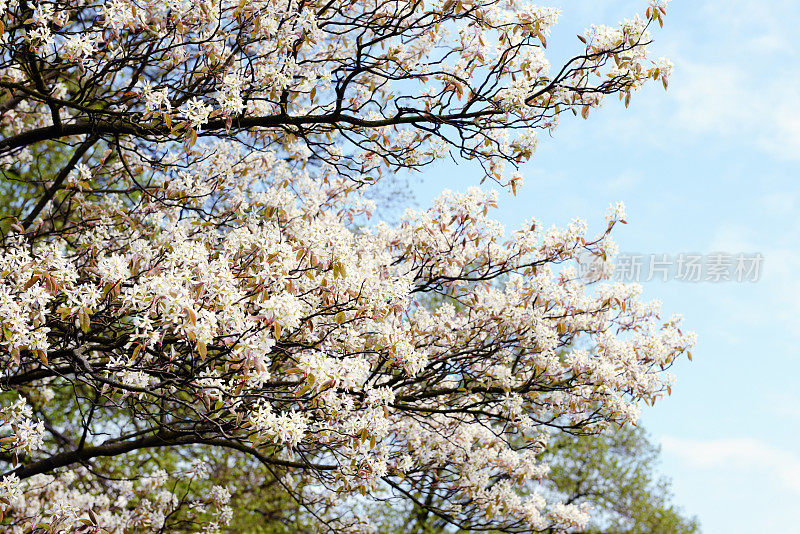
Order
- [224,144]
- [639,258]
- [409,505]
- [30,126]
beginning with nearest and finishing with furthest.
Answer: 1. [224,144]
2. [30,126]
3. [639,258]
4. [409,505]

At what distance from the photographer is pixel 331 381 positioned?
16.4ft

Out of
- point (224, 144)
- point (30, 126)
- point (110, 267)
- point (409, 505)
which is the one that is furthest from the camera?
point (409, 505)

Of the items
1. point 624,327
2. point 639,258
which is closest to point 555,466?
point 639,258

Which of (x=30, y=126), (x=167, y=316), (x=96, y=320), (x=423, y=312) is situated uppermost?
(x=30, y=126)

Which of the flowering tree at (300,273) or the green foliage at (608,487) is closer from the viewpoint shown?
the flowering tree at (300,273)

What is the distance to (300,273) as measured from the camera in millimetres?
5754

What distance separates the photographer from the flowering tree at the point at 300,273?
16.6ft

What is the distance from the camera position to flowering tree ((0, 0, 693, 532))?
199 inches

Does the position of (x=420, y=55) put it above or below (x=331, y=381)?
above

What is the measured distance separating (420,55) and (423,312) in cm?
296

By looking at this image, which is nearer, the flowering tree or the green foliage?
the flowering tree

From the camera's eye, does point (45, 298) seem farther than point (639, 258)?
No

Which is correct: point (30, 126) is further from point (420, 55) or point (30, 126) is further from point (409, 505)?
point (409, 505)

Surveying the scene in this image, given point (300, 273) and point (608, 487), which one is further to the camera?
point (608, 487)
